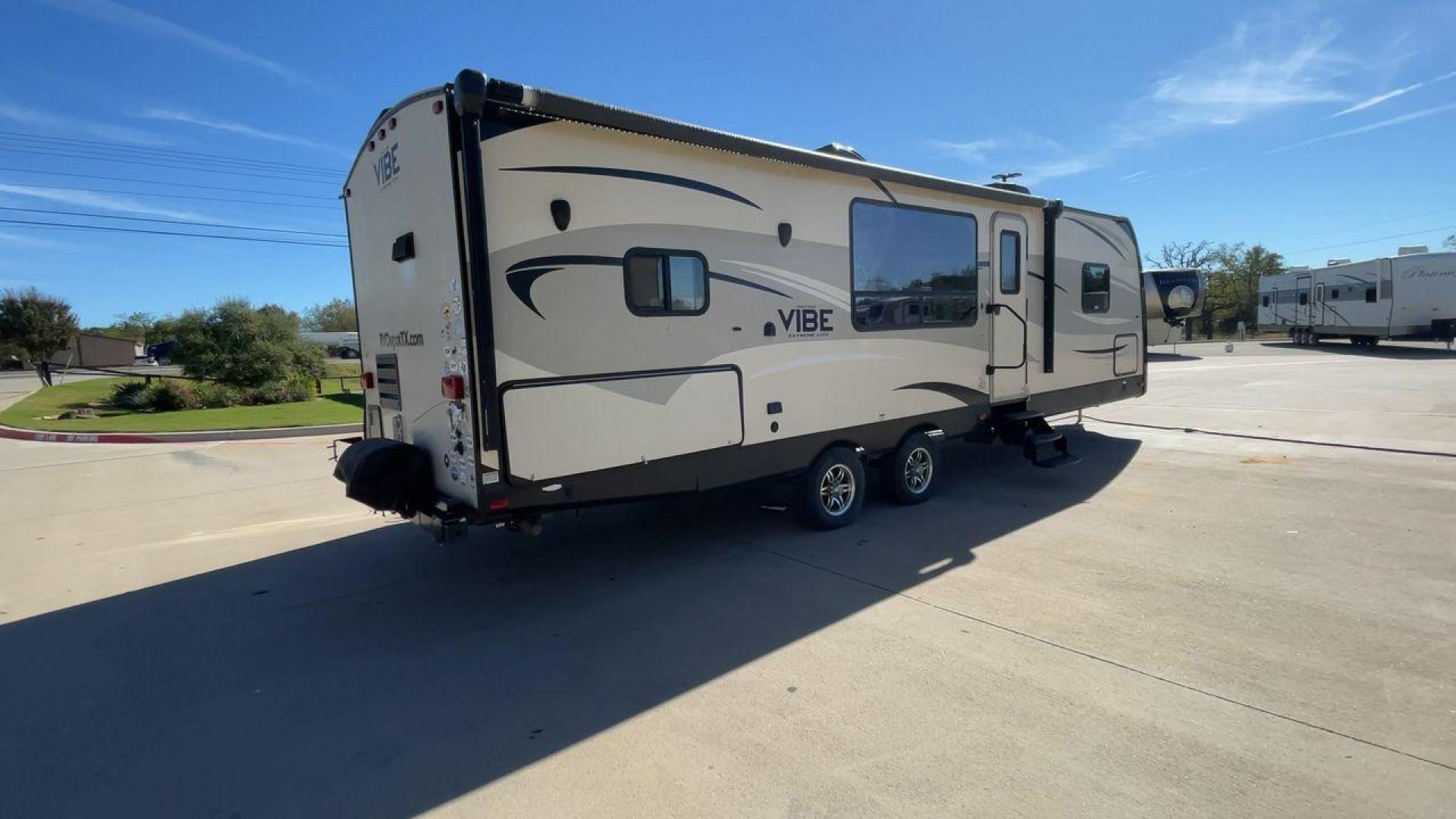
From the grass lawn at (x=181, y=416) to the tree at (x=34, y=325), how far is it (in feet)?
83.3

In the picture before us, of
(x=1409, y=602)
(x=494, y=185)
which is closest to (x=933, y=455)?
(x=1409, y=602)

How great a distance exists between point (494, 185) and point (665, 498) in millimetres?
2359

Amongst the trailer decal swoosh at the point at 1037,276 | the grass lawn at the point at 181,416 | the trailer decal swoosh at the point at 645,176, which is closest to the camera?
the trailer decal swoosh at the point at 645,176

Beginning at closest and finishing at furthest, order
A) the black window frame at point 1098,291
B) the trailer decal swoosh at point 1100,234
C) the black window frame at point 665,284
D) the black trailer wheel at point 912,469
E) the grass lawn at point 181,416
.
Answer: the black window frame at point 665,284 < the black trailer wheel at point 912,469 < the trailer decal swoosh at point 1100,234 < the black window frame at point 1098,291 < the grass lawn at point 181,416

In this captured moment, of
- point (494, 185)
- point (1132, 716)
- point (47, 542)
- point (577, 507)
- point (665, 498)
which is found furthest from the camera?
point (47, 542)

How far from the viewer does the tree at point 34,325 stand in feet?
123

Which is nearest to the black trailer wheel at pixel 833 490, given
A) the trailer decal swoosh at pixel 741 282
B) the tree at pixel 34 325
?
the trailer decal swoosh at pixel 741 282

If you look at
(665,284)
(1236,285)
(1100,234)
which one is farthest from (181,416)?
(1236,285)

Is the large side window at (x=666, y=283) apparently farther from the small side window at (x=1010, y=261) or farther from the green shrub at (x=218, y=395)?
the green shrub at (x=218, y=395)

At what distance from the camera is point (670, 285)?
16.3 ft

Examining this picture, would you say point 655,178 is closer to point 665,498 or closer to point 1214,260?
point 665,498

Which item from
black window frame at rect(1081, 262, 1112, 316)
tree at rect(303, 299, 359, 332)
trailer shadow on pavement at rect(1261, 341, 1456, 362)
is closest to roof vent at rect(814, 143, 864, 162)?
black window frame at rect(1081, 262, 1112, 316)

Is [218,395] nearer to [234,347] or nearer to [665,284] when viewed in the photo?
[234,347]

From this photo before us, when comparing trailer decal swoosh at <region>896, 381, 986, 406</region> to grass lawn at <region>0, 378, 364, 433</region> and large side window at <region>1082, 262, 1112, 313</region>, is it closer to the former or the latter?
large side window at <region>1082, 262, 1112, 313</region>
